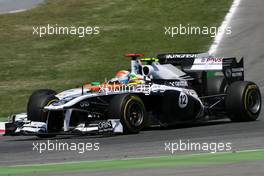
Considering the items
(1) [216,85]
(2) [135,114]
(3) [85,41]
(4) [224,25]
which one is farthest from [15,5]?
(2) [135,114]

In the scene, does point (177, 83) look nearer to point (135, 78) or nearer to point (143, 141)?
point (135, 78)

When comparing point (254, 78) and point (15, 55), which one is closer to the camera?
point (254, 78)

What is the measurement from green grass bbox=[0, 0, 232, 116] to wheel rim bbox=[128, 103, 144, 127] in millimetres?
7128

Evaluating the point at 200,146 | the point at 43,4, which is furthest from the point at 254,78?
the point at 43,4

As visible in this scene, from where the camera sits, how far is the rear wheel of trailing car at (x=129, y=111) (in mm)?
14602

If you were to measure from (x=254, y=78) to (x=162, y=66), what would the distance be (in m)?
7.79

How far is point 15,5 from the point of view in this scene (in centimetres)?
3616

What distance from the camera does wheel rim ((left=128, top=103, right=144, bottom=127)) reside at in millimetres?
14844

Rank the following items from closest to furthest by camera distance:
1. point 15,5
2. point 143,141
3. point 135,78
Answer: point 143,141 → point 135,78 → point 15,5

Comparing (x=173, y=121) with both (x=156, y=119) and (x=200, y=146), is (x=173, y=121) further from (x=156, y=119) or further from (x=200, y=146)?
(x=200, y=146)

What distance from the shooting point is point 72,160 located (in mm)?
11555

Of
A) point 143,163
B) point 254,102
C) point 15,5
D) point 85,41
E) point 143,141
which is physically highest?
point 15,5

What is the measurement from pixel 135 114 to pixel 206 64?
2.74 meters

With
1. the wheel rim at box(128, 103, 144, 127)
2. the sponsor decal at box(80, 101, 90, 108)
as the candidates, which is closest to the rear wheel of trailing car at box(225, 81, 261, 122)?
the wheel rim at box(128, 103, 144, 127)
